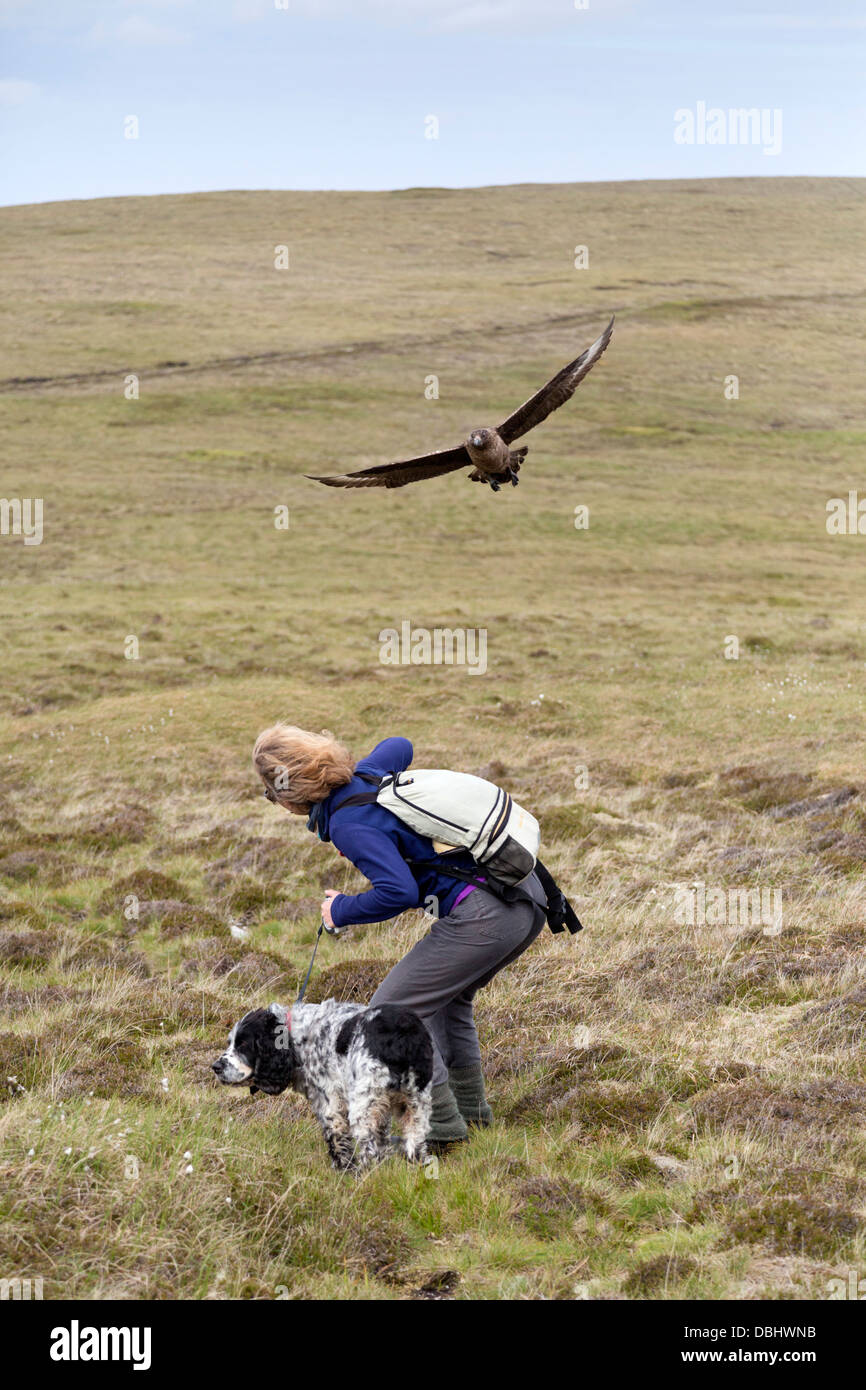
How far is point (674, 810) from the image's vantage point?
13.8m

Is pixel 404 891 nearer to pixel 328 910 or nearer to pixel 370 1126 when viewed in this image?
pixel 328 910

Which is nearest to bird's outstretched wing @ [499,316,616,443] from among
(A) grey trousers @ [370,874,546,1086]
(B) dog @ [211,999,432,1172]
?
(A) grey trousers @ [370,874,546,1086]

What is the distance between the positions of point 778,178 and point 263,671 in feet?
413

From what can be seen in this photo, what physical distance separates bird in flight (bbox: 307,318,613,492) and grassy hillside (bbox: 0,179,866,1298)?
340 centimetres

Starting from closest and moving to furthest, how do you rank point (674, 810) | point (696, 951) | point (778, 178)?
point (696, 951), point (674, 810), point (778, 178)

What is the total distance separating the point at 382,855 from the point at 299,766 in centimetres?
55

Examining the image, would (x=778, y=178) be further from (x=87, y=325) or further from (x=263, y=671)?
(x=263, y=671)

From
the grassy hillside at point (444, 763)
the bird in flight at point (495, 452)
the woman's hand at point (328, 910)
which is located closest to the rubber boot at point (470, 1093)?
the grassy hillside at point (444, 763)

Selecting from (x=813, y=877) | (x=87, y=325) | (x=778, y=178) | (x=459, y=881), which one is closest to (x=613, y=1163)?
(x=459, y=881)

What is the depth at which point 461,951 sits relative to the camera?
17.5 ft

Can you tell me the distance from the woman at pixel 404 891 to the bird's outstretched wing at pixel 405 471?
2.13 m

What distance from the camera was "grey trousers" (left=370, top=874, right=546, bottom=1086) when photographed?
5.32m

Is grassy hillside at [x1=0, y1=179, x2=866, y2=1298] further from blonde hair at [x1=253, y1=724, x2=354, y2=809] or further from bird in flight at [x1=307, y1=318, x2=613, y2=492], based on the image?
bird in flight at [x1=307, y1=318, x2=613, y2=492]

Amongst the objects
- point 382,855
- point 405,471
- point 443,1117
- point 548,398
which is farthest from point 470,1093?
point 548,398
